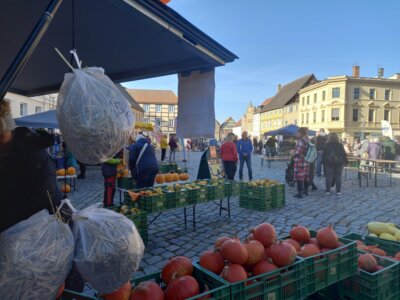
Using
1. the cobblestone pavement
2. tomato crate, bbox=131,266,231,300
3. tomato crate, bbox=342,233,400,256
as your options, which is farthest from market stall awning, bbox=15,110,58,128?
tomato crate, bbox=342,233,400,256

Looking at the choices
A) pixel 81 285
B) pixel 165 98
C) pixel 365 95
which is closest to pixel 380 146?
pixel 81 285

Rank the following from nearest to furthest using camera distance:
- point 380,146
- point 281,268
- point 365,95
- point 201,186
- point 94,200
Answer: point 281,268
point 201,186
point 94,200
point 380,146
point 365,95

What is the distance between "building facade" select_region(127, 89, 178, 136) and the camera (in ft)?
236

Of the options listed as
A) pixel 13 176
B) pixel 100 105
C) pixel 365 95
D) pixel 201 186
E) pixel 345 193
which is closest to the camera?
pixel 100 105

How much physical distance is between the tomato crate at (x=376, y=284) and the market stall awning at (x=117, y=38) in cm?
235

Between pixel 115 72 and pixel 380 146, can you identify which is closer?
pixel 115 72

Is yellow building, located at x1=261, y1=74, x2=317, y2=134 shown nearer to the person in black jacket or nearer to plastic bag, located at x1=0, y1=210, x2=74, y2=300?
the person in black jacket

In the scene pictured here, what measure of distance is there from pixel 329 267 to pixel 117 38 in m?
2.75

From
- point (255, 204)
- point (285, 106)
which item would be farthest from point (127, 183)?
point (285, 106)

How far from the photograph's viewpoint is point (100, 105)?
51.1 inches

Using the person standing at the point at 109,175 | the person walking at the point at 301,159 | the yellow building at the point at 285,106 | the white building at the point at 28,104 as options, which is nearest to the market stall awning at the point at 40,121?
the person standing at the point at 109,175

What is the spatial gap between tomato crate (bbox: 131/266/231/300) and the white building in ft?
72.4

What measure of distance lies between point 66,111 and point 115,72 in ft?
8.39

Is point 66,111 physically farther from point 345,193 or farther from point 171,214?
point 345,193
